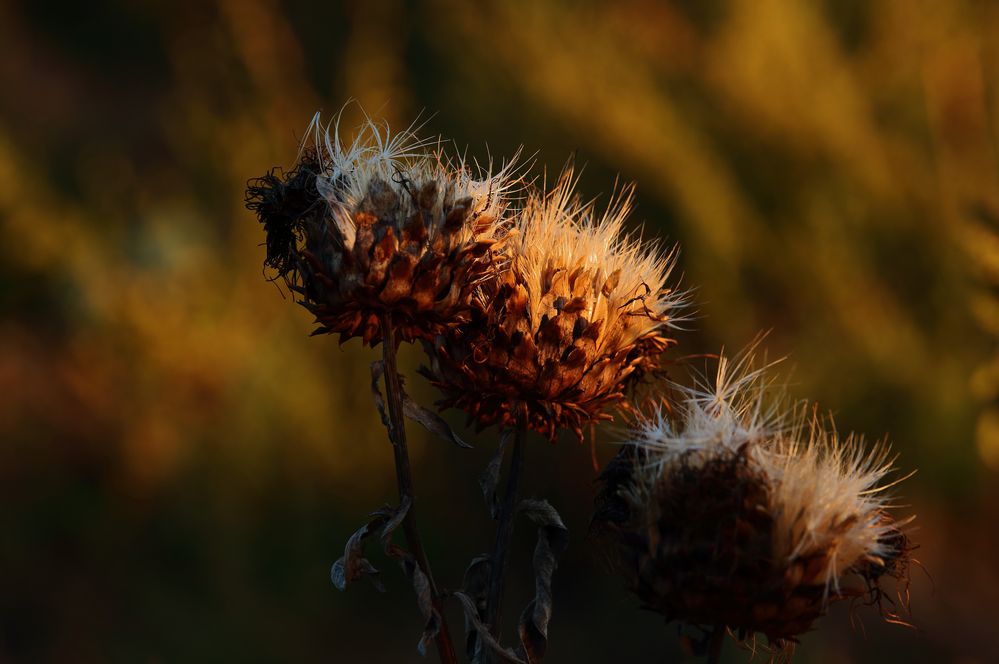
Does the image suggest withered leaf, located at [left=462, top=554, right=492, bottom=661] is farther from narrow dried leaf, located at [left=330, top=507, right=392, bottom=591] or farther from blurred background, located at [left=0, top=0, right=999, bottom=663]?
blurred background, located at [left=0, top=0, right=999, bottom=663]

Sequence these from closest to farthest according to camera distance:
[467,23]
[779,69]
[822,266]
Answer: [822,266] → [779,69] → [467,23]

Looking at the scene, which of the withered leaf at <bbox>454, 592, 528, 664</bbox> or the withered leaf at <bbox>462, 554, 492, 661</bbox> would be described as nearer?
the withered leaf at <bbox>454, 592, 528, 664</bbox>

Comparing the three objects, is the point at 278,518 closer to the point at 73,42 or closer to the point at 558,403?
the point at 558,403

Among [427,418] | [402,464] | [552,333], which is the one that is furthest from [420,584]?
[552,333]

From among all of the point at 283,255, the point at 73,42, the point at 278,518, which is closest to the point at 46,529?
the point at 278,518

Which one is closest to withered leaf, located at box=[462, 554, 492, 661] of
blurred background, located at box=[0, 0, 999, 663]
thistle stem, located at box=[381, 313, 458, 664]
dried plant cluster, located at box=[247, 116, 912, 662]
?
dried plant cluster, located at box=[247, 116, 912, 662]
